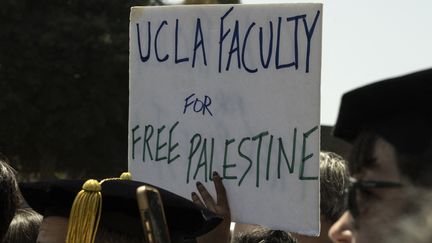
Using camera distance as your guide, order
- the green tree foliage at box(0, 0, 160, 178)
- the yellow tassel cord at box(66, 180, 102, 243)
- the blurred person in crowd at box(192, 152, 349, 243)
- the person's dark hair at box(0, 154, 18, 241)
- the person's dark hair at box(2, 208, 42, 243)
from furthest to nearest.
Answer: the green tree foliage at box(0, 0, 160, 178), the person's dark hair at box(2, 208, 42, 243), the blurred person in crowd at box(192, 152, 349, 243), the person's dark hair at box(0, 154, 18, 241), the yellow tassel cord at box(66, 180, 102, 243)

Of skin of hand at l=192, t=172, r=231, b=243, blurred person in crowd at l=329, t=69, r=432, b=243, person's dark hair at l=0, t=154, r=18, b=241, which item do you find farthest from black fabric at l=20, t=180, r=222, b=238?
blurred person in crowd at l=329, t=69, r=432, b=243

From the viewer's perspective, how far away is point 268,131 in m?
3.77

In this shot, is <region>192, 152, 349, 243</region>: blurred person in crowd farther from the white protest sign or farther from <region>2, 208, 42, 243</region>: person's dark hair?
<region>2, 208, 42, 243</region>: person's dark hair

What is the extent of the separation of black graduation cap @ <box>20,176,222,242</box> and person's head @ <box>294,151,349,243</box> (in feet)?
3.25

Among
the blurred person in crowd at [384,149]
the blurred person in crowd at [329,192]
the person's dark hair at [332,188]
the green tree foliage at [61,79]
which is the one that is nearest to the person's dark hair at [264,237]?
the blurred person in crowd at [329,192]

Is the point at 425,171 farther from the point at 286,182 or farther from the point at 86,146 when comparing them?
the point at 86,146

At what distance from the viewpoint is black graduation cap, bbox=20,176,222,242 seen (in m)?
Answer: 3.05

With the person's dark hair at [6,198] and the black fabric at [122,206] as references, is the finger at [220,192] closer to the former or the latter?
the black fabric at [122,206]

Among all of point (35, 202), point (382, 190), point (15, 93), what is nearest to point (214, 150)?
point (35, 202)

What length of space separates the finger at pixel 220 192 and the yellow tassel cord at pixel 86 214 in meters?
0.80

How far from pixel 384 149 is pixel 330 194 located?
2.18 metres

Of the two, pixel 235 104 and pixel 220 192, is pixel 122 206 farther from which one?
pixel 235 104

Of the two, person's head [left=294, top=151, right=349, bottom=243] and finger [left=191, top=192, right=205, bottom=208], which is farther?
person's head [left=294, top=151, right=349, bottom=243]

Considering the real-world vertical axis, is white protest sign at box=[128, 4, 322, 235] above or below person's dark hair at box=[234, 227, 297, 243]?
above
